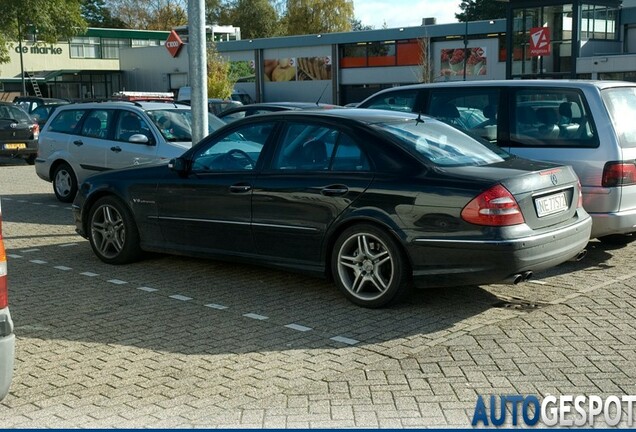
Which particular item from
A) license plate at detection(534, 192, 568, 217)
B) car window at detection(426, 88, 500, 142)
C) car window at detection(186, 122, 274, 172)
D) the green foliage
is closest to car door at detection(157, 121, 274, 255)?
car window at detection(186, 122, 274, 172)

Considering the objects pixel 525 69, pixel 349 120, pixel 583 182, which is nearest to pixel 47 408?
pixel 349 120

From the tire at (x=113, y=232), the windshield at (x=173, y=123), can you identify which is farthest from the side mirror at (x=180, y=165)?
the windshield at (x=173, y=123)

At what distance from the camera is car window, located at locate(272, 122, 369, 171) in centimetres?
705

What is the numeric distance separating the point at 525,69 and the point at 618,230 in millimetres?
34541

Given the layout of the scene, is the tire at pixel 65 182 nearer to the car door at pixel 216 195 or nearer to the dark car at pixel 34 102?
the car door at pixel 216 195

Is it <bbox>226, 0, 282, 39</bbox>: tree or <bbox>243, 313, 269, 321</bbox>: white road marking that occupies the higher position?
<bbox>226, 0, 282, 39</bbox>: tree

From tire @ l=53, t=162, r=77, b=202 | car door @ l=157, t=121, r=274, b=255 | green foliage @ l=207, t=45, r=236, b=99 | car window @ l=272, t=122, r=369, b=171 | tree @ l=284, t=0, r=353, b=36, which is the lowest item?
tire @ l=53, t=162, r=77, b=202

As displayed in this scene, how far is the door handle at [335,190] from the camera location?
6910 mm

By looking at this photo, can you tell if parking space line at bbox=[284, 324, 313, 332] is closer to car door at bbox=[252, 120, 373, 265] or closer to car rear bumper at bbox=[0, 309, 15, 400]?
car door at bbox=[252, 120, 373, 265]

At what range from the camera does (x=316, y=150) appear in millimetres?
7293

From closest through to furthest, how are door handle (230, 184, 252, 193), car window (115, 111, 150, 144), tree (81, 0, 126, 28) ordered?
door handle (230, 184, 252, 193), car window (115, 111, 150, 144), tree (81, 0, 126, 28)

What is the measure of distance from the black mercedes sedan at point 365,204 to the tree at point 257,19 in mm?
74370

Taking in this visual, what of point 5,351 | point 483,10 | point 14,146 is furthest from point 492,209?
point 483,10

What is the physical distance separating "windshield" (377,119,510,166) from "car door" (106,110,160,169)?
18.9 ft
